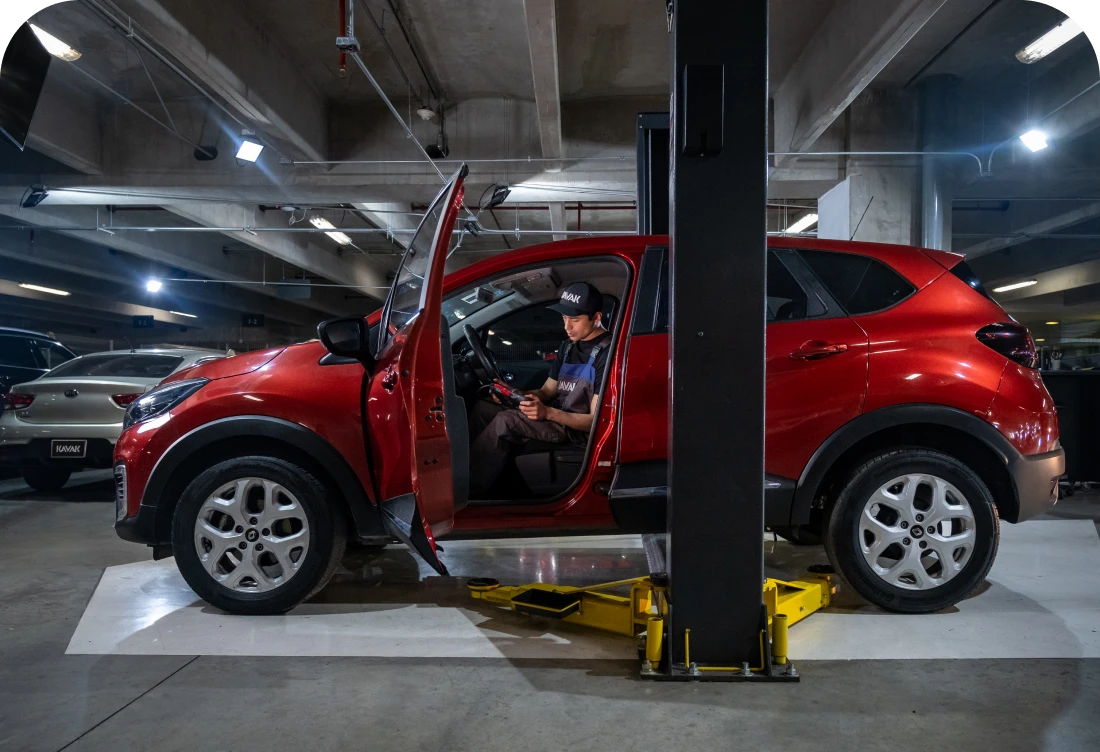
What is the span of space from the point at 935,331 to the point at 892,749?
177 centimetres

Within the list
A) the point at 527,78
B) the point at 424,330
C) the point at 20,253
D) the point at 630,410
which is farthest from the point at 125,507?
the point at 20,253

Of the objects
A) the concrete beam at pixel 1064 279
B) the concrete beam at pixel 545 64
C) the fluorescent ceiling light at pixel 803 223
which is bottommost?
the concrete beam at pixel 1064 279

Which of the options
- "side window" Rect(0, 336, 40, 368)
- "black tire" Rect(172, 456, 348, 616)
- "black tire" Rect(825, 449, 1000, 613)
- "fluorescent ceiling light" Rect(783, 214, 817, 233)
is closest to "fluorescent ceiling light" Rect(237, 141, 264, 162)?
"side window" Rect(0, 336, 40, 368)

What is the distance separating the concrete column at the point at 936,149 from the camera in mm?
8055

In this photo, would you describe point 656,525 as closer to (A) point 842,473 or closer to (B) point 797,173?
(A) point 842,473

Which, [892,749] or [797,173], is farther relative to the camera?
[797,173]

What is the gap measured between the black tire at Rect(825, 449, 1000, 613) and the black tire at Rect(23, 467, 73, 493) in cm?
721

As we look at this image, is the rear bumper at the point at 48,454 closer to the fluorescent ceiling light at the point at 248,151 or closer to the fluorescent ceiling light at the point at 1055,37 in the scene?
the fluorescent ceiling light at the point at 248,151

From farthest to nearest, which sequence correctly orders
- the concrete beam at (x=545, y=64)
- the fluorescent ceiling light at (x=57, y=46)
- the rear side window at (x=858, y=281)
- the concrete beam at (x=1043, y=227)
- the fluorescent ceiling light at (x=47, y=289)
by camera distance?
the fluorescent ceiling light at (x=47, y=289)
the concrete beam at (x=1043, y=227)
the fluorescent ceiling light at (x=57, y=46)
the concrete beam at (x=545, y=64)
the rear side window at (x=858, y=281)

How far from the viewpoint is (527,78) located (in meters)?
8.34

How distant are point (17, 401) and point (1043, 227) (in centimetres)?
1481

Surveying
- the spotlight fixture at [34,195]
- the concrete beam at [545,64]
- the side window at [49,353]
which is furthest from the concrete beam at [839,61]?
the spotlight fixture at [34,195]

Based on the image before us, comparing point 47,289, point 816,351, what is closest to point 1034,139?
point 816,351

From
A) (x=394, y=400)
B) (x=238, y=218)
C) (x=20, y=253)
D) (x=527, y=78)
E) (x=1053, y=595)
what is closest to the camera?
(x=394, y=400)
